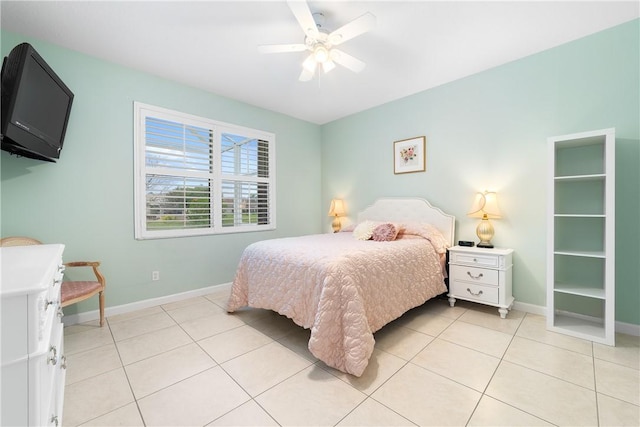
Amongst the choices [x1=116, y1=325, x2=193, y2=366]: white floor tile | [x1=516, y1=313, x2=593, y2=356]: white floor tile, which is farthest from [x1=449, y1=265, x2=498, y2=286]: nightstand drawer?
[x1=116, y1=325, x2=193, y2=366]: white floor tile

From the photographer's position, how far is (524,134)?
8.91 ft

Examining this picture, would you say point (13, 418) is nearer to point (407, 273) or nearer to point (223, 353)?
point (223, 353)

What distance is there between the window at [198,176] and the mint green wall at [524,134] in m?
1.78

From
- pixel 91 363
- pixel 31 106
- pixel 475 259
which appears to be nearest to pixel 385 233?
pixel 475 259

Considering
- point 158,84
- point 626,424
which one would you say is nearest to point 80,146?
point 158,84

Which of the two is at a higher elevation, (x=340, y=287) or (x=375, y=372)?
(x=340, y=287)

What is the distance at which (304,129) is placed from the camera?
454cm

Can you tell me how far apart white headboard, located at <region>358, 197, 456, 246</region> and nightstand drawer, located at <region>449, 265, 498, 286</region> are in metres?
0.41

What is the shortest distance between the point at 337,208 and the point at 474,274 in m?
2.19

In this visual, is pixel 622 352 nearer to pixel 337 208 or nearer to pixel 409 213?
pixel 409 213

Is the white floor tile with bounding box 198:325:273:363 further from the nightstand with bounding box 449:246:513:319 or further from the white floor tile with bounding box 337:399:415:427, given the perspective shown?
the nightstand with bounding box 449:246:513:319

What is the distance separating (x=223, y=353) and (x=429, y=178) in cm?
301

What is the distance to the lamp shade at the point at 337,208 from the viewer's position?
4.32m

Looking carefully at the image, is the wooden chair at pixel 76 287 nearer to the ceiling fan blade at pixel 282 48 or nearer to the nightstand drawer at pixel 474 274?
the ceiling fan blade at pixel 282 48
